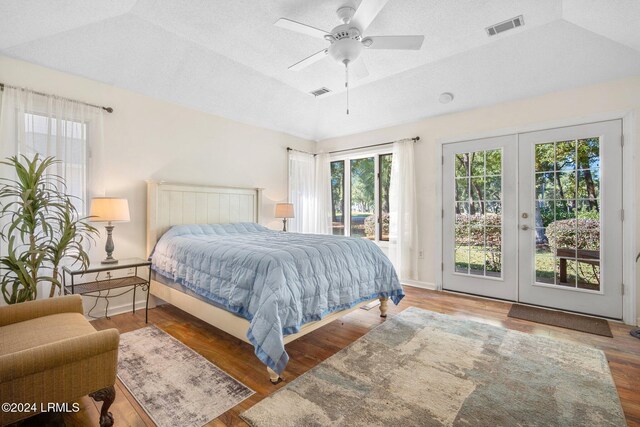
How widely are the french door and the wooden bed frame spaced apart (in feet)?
5.86

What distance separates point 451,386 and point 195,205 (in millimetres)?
3484

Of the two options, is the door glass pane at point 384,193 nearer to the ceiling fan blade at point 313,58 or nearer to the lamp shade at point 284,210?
the lamp shade at point 284,210

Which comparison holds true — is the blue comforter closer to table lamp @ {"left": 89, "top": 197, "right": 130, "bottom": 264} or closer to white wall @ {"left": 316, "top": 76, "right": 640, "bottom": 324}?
table lamp @ {"left": 89, "top": 197, "right": 130, "bottom": 264}

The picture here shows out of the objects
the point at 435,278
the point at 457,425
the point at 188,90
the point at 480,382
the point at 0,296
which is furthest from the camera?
the point at 435,278

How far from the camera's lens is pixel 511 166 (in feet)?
12.6

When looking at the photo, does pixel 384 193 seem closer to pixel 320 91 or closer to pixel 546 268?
pixel 320 91

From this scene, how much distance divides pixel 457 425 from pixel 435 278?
2.96 meters

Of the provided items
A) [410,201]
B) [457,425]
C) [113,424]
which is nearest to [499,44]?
[410,201]

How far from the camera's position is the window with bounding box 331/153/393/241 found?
5238 millimetres

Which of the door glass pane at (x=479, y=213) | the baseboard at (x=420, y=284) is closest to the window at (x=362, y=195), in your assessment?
the baseboard at (x=420, y=284)

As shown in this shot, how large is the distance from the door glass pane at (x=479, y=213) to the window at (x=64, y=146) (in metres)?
4.58

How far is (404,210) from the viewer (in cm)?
466

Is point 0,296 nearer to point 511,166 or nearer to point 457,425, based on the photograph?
point 457,425

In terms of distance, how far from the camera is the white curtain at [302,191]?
5484 millimetres
